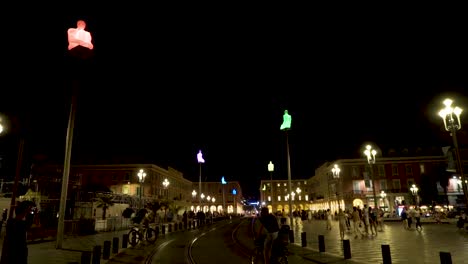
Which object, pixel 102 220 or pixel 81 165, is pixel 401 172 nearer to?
pixel 102 220

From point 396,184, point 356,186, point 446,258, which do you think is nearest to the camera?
point 446,258

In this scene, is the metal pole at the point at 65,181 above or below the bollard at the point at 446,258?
above

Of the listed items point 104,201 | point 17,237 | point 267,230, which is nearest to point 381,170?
point 104,201

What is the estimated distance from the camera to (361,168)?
64312 mm

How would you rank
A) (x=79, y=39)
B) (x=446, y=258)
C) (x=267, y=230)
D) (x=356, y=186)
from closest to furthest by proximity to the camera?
(x=446, y=258), (x=267, y=230), (x=79, y=39), (x=356, y=186)

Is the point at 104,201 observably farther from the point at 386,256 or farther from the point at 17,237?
the point at 386,256

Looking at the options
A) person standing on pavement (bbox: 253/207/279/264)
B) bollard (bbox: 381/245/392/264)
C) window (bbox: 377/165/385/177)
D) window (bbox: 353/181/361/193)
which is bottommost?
bollard (bbox: 381/245/392/264)

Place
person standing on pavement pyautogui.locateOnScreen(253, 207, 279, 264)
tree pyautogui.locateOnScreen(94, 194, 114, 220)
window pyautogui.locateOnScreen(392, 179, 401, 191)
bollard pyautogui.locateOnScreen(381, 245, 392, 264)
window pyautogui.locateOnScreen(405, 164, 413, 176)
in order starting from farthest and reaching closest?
window pyautogui.locateOnScreen(405, 164, 413, 176) < window pyautogui.locateOnScreen(392, 179, 401, 191) < tree pyautogui.locateOnScreen(94, 194, 114, 220) < person standing on pavement pyautogui.locateOnScreen(253, 207, 279, 264) < bollard pyautogui.locateOnScreen(381, 245, 392, 264)

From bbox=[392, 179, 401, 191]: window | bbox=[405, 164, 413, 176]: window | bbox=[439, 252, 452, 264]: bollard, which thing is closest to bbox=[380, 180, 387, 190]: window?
bbox=[392, 179, 401, 191]: window

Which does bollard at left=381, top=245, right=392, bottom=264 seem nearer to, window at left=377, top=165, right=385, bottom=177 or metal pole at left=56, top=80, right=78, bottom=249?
metal pole at left=56, top=80, right=78, bottom=249

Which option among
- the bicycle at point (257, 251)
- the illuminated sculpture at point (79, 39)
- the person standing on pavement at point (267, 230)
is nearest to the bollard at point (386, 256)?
the person standing on pavement at point (267, 230)

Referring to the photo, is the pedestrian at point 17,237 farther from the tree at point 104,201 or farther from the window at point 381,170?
the window at point 381,170

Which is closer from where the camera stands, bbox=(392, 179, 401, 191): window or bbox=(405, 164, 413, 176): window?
bbox=(392, 179, 401, 191): window

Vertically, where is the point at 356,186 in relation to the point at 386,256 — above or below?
above
